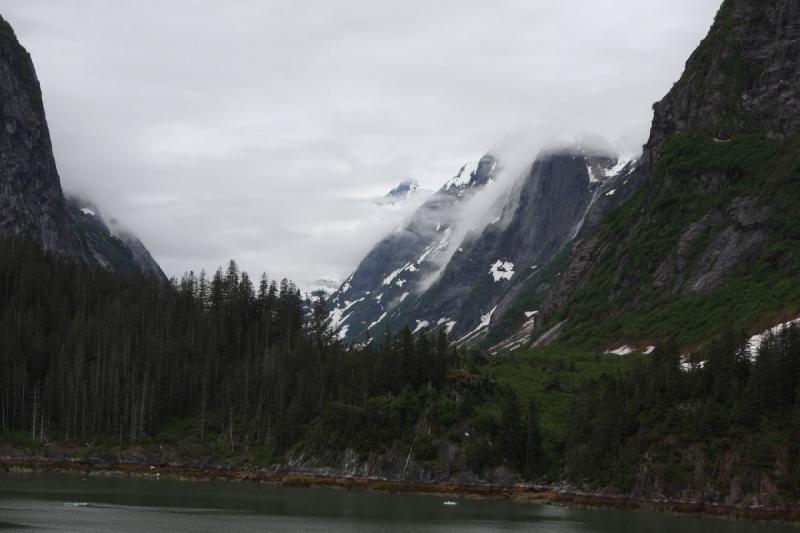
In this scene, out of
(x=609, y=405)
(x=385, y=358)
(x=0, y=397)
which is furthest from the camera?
(x=0, y=397)

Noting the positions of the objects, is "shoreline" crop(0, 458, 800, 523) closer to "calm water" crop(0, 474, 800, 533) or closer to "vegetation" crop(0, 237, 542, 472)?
"calm water" crop(0, 474, 800, 533)

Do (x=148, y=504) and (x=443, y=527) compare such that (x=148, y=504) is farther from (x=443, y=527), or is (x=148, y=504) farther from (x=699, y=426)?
(x=699, y=426)

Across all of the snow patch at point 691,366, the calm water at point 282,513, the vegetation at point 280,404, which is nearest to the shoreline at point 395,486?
the calm water at point 282,513

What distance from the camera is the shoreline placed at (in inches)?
4732

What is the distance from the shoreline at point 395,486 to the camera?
394ft

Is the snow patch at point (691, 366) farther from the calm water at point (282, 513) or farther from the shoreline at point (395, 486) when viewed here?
the calm water at point (282, 513)

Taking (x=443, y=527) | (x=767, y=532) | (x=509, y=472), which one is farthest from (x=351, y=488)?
(x=767, y=532)

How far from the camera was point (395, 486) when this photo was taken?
14412 cm

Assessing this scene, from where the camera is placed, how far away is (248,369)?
19538cm

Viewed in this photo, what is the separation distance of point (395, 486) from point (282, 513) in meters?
35.6

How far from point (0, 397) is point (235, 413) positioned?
1697 inches

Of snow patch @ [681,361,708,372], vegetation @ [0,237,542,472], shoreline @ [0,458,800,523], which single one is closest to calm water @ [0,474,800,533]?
shoreline @ [0,458,800,523]

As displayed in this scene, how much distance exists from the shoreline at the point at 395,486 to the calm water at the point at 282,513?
351cm

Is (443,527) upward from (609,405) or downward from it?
downward
